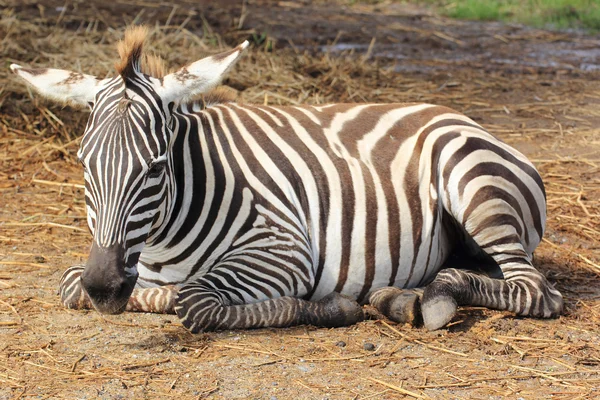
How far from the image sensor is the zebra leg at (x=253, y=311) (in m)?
4.59

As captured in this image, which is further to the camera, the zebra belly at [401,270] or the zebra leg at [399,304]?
the zebra belly at [401,270]

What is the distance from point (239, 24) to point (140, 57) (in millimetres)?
7608

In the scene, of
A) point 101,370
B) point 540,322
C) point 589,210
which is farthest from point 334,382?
point 589,210

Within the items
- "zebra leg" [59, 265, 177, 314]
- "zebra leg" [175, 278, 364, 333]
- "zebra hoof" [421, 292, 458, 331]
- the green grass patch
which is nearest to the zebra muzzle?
"zebra leg" [175, 278, 364, 333]

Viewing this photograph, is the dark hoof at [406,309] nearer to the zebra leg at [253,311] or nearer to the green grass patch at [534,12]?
the zebra leg at [253,311]

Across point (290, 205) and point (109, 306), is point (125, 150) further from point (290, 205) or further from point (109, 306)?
point (290, 205)

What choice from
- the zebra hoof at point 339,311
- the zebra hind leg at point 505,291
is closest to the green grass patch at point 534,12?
the zebra hind leg at point 505,291

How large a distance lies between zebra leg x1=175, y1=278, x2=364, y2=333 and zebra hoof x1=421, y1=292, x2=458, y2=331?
397 millimetres

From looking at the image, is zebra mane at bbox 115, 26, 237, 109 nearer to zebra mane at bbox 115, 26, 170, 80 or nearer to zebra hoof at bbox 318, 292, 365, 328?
zebra mane at bbox 115, 26, 170, 80

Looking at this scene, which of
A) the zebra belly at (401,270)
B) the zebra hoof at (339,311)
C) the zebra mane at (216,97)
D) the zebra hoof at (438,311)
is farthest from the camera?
the zebra mane at (216,97)

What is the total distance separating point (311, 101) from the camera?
9.06m

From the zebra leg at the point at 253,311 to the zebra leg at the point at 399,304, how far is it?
0.15 m

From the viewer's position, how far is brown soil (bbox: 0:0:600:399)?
13.7 ft

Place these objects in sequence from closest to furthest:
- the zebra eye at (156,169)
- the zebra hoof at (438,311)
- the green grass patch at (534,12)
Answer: the zebra eye at (156,169) < the zebra hoof at (438,311) < the green grass patch at (534,12)
